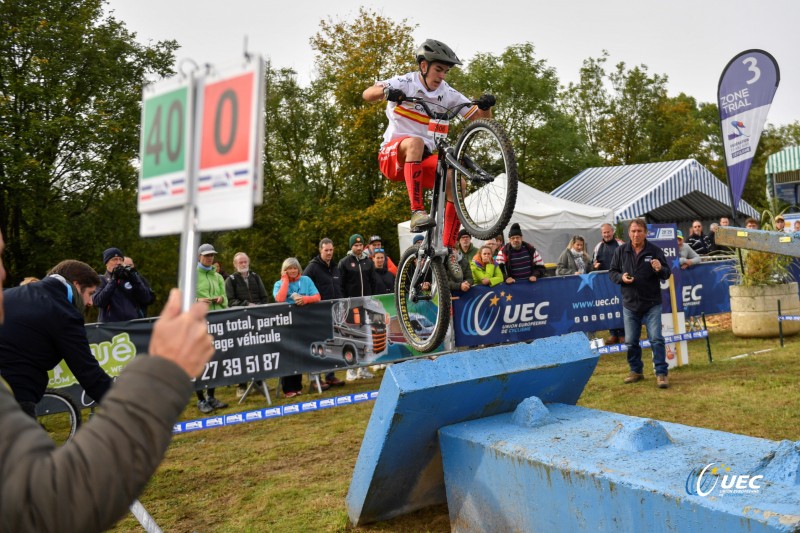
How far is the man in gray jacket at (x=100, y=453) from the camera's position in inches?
52.1

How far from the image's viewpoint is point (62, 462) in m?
1.34

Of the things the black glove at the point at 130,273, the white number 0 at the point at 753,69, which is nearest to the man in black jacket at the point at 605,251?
the white number 0 at the point at 753,69

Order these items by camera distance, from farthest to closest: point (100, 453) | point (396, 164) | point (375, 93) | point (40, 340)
Answer: point (396, 164)
point (375, 93)
point (40, 340)
point (100, 453)

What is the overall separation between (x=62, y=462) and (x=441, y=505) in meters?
4.48

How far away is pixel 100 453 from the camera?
135cm

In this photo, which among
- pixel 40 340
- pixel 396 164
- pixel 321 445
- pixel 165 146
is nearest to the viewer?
pixel 165 146

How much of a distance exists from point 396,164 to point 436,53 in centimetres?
87

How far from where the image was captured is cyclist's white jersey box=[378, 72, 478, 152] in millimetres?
4906

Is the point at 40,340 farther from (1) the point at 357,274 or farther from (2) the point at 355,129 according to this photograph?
(2) the point at 355,129

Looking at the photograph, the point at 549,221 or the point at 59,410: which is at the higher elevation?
the point at 549,221

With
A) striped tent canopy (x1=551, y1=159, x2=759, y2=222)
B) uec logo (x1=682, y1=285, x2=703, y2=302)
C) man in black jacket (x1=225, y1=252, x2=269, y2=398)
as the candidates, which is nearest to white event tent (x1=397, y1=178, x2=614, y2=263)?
striped tent canopy (x1=551, y1=159, x2=759, y2=222)

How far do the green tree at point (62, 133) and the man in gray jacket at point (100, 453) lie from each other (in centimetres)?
2097

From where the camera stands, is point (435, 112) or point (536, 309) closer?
point (435, 112)

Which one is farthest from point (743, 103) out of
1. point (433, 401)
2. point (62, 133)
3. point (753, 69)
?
point (62, 133)
